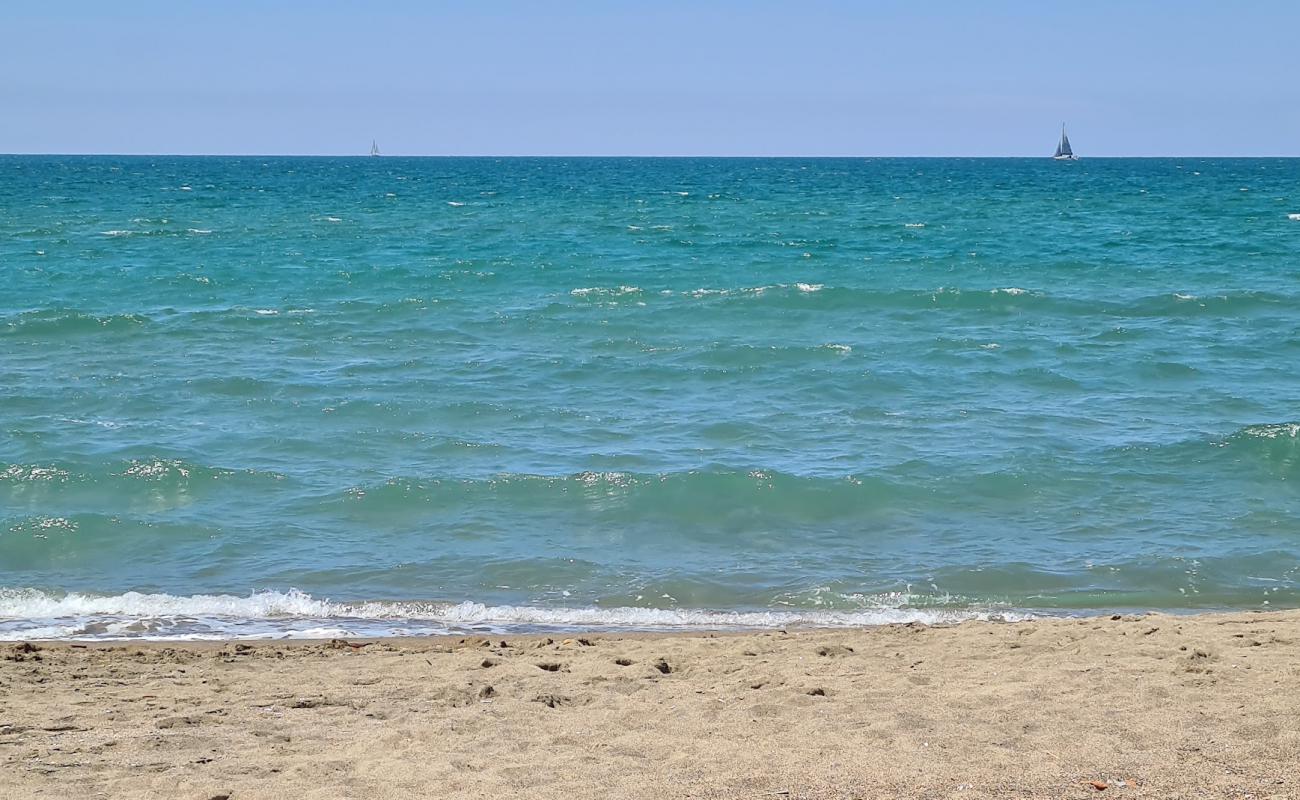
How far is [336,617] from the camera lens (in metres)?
8.16

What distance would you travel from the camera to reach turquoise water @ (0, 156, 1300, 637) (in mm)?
8703

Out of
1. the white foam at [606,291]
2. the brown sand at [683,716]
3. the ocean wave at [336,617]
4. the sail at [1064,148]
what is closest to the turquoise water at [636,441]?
the ocean wave at [336,617]

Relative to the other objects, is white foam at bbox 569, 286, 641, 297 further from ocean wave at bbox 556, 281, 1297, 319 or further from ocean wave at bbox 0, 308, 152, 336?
ocean wave at bbox 0, 308, 152, 336

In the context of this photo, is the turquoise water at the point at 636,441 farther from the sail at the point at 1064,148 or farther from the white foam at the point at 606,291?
the sail at the point at 1064,148

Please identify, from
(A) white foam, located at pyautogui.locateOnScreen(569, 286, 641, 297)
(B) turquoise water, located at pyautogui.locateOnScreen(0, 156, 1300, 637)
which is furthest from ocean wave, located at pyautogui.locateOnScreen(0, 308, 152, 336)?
(A) white foam, located at pyautogui.locateOnScreen(569, 286, 641, 297)

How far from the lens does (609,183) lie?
232 feet

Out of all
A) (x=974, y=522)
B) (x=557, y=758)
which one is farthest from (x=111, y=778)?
(x=974, y=522)

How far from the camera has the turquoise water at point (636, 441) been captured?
8.70m

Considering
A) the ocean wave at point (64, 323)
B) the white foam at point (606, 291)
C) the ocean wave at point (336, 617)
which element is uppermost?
the white foam at point (606, 291)

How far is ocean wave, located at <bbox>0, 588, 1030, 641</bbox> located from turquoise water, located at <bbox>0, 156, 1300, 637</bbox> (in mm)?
31

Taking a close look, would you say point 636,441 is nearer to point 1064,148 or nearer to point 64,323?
point 64,323

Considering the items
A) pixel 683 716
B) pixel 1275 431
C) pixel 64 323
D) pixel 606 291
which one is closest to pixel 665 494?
pixel 683 716

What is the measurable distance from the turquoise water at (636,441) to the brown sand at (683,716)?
1275 mm

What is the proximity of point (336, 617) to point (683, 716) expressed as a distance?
11.2 ft
